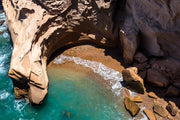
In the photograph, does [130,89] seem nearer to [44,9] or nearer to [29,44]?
[29,44]

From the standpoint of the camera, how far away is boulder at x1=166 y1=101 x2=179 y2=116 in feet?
22.5

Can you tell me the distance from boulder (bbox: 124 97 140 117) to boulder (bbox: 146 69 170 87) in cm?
150

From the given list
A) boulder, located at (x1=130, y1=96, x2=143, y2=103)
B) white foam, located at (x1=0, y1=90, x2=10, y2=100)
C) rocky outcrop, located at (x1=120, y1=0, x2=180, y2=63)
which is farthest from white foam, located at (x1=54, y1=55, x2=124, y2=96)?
white foam, located at (x1=0, y1=90, x2=10, y2=100)

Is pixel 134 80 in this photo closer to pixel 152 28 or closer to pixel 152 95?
pixel 152 95

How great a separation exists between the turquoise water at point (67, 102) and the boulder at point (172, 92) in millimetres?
2307

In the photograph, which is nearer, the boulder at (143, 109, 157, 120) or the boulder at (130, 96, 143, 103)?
the boulder at (143, 109, 157, 120)

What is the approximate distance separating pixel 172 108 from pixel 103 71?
148 inches

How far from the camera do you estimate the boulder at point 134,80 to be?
25.1 feet

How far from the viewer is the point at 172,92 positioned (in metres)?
7.37

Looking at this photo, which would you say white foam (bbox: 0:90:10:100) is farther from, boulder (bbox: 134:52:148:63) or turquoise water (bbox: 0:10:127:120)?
boulder (bbox: 134:52:148:63)

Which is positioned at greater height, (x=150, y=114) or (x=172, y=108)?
(x=172, y=108)

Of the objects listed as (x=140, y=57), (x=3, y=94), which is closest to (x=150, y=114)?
(x=140, y=57)

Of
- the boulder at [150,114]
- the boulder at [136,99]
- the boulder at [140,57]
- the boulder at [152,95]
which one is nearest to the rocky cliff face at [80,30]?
the boulder at [140,57]

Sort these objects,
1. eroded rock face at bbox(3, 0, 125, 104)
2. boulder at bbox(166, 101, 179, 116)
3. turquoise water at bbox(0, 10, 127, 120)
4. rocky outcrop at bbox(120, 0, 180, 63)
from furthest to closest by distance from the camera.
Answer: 1. eroded rock face at bbox(3, 0, 125, 104)
2. turquoise water at bbox(0, 10, 127, 120)
3. boulder at bbox(166, 101, 179, 116)
4. rocky outcrop at bbox(120, 0, 180, 63)
